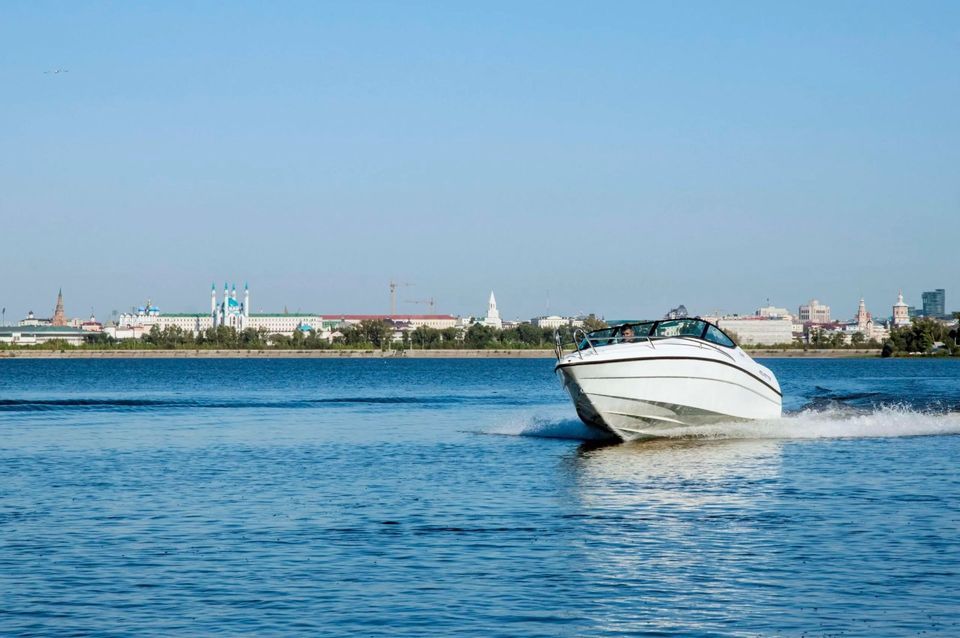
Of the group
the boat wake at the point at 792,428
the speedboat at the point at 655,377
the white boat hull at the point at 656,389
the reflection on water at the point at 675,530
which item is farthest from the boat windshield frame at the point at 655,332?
the reflection on water at the point at 675,530

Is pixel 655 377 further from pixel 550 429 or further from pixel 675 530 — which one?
pixel 675 530

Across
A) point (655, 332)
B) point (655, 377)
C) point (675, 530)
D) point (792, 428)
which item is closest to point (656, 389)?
point (655, 377)

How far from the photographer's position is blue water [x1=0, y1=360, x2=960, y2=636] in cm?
1463

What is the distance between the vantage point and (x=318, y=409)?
60844 millimetres

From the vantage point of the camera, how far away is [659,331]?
114 ft

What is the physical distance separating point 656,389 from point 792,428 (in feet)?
21.5

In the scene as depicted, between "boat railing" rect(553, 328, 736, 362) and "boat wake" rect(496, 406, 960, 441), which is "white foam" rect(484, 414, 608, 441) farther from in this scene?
"boat railing" rect(553, 328, 736, 362)

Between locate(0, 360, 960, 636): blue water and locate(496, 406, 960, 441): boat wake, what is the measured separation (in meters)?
0.12

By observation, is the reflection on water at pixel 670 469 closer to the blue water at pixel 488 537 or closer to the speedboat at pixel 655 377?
the blue water at pixel 488 537

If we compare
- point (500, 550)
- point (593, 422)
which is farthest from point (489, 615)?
point (593, 422)

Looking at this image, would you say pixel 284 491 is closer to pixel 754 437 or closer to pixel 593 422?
pixel 593 422

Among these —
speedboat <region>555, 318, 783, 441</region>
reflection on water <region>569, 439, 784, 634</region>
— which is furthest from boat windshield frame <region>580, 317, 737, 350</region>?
reflection on water <region>569, 439, 784, 634</region>

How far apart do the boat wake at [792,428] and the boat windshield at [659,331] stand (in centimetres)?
261

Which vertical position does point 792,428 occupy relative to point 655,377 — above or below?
below
